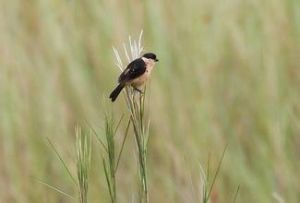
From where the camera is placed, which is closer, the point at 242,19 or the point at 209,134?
the point at 209,134

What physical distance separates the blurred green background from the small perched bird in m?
0.89

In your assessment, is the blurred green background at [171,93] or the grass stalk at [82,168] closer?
the grass stalk at [82,168]

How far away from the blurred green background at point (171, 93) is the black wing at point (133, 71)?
2.97 ft

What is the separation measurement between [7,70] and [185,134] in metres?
0.58

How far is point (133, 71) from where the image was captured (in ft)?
4.41

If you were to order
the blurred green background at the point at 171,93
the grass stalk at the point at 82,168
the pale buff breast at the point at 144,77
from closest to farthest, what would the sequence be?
the grass stalk at the point at 82,168, the pale buff breast at the point at 144,77, the blurred green background at the point at 171,93

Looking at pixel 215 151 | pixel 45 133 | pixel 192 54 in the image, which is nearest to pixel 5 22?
pixel 45 133

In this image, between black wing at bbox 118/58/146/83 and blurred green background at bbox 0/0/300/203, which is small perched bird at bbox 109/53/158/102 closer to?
black wing at bbox 118/58/146/83

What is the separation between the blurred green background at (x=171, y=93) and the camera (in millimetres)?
2316

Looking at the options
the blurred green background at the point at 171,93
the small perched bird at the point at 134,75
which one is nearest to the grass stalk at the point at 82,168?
the small perched bird at the point at 134,75

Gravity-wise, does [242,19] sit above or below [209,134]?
above

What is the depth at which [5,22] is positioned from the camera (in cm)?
253

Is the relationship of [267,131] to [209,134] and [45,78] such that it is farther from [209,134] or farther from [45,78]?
[45,78]

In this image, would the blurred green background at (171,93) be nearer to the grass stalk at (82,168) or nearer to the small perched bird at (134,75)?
the small perched bird at (134,75)
